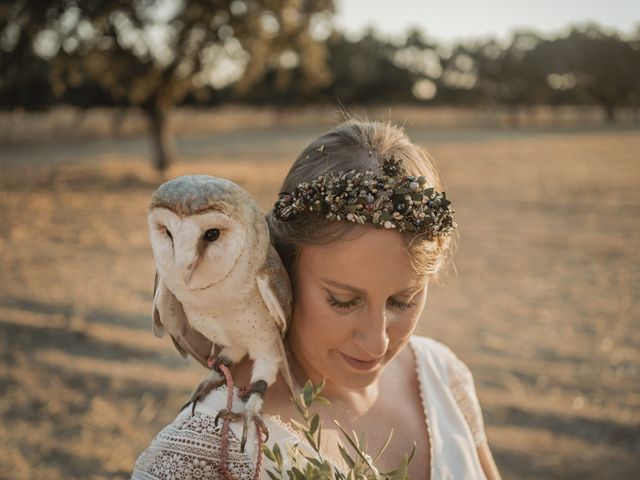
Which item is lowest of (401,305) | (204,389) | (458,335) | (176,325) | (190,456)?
(458,335)

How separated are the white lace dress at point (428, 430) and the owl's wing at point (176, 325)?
8.7 inches

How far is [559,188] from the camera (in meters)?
16.5

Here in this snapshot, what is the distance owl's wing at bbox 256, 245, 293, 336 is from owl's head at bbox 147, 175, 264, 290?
0.29 ft

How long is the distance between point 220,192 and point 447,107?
72.1m

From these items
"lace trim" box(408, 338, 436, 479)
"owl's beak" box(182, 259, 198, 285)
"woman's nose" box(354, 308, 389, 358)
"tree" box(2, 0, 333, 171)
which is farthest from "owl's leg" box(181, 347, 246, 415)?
"tree" box(2, 0, 333, 171)

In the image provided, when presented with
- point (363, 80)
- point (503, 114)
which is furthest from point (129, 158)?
point (503, 114)

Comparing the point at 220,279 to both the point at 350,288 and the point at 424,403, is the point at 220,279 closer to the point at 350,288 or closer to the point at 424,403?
the point at 350,288

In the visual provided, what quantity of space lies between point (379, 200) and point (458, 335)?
478 cm

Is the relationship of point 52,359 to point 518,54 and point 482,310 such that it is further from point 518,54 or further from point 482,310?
point 518,54

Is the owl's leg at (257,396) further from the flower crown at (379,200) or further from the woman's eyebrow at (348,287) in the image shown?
the flower crown at (379,200)

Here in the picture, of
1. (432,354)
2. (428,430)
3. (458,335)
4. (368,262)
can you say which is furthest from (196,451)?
(458,335)

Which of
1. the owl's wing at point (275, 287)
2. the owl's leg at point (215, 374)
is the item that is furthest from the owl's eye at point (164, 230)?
the owl's leg at point (215, 374)

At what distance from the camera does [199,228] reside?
56.2 inches

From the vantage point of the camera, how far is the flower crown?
148 centimetres
